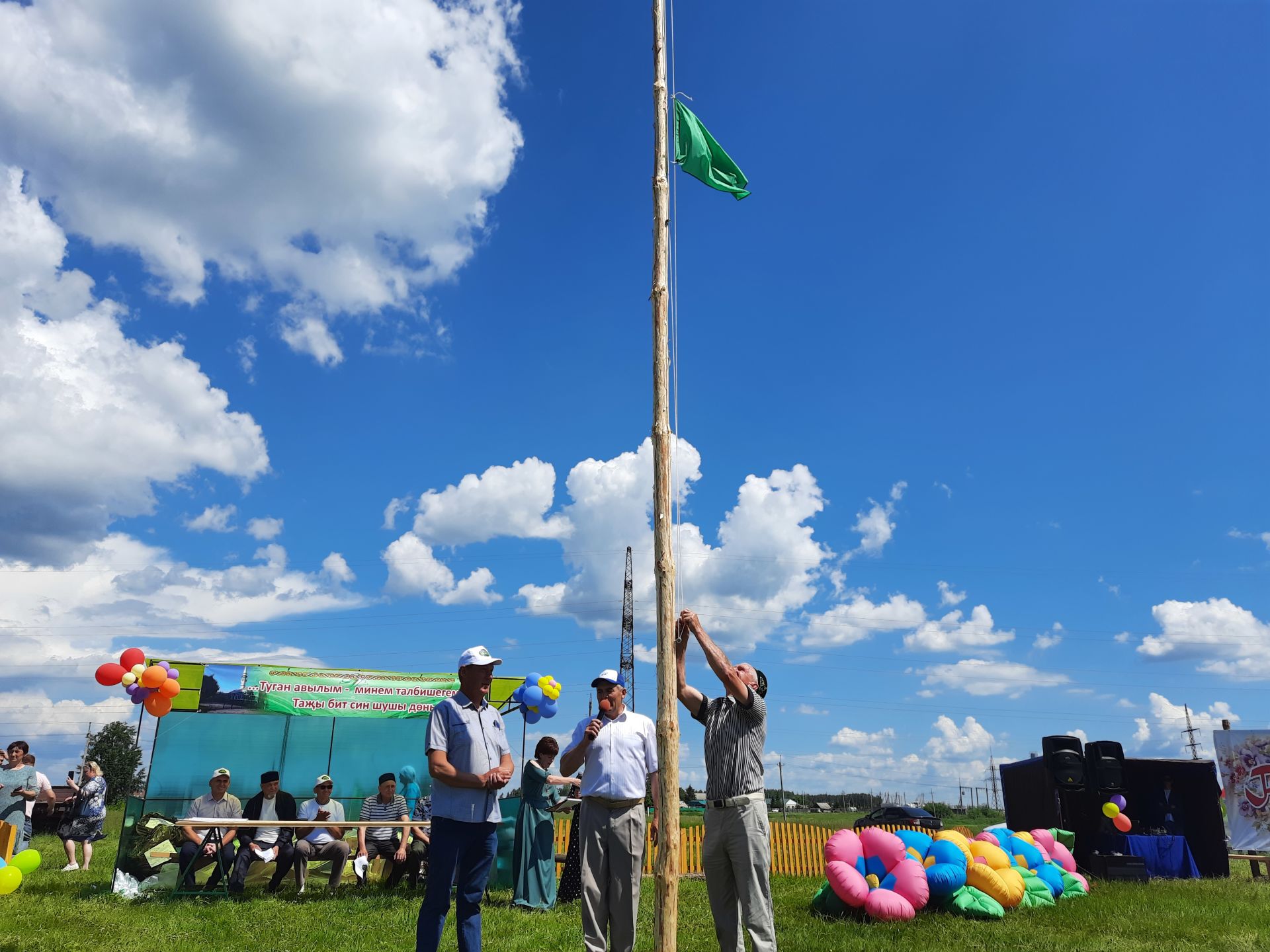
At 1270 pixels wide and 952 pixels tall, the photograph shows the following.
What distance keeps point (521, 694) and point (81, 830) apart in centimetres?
633

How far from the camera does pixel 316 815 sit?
10406 mm

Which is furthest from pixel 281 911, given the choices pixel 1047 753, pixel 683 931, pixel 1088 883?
pixel 1047 753

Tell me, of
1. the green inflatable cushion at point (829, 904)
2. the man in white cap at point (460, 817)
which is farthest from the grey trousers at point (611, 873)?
the green inflatable cushion at point (829, 904)

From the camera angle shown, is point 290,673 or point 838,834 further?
point 290,673

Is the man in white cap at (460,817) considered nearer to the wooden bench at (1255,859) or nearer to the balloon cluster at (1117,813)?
→ the balloon cluster at (1117,813)

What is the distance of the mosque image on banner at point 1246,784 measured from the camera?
20.1 metres

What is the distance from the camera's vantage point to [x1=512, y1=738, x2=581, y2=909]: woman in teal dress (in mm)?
8758

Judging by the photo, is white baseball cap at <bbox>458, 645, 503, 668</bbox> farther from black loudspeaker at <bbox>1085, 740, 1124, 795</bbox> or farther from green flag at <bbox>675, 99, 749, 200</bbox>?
black loudspeaker at <bbox>1085, 740, 1124, 795</bbox>

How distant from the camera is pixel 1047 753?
12.7 meters

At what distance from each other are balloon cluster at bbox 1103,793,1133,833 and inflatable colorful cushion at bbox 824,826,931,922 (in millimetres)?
6347

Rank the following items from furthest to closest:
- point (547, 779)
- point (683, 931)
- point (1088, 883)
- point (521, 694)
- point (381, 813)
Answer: point (521, 694) < point (1088, 883) < point (381, 813) < point (547, 779) < point (683, 931)

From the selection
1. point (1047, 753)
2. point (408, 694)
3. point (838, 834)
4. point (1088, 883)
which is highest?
point (408, 694)

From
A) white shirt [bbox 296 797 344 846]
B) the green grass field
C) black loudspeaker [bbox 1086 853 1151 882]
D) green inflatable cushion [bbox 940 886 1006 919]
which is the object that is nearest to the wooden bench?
black loudspeaker [bbox 1086 853 1151 882]

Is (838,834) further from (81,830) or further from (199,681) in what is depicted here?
(81,830)
